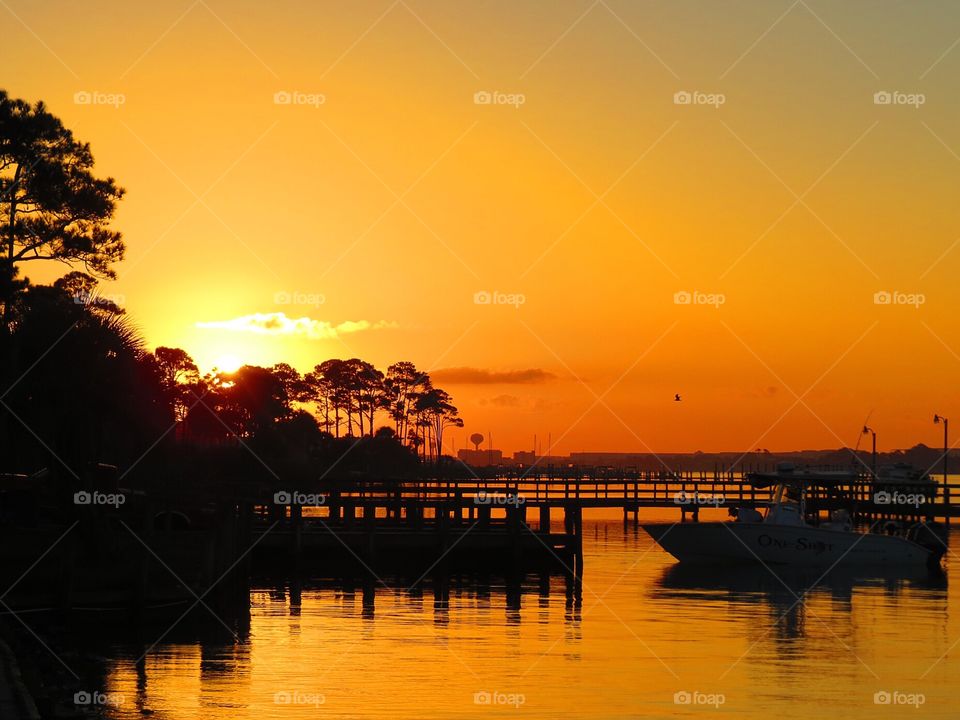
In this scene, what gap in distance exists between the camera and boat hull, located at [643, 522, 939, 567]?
52.5m

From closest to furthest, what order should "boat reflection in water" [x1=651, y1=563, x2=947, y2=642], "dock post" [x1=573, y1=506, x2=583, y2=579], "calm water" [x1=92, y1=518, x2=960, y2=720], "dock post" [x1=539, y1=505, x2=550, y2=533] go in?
"calm water" [x1=92, y1=518, x2=960, y2=720] → "boat reflection in water" [x1=651, y1=563, x2=947, y2=642] → "dock post" [x1=573, y1=506, x2=583, y2=579] → "dock post" [x1=539, y1=505, x2=550, y2=533]

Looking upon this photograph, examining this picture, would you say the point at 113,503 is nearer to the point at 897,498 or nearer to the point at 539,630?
the point at 539,630

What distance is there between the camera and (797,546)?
52.5 meters

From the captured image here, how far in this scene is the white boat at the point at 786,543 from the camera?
52.5 meters

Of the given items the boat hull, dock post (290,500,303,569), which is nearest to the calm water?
dock post (290,500,303,569)

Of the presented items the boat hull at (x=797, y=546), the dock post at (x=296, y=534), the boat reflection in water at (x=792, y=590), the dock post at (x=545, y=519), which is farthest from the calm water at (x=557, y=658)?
the dock post at (x=545, y=519)

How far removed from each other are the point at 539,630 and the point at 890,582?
2220 cm

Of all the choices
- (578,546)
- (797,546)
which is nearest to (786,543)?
(797,546)

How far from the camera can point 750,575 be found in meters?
51.3

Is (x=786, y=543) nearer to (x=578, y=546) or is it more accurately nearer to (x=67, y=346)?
(x=578, y=546)

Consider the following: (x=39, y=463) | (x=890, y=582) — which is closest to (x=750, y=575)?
(x=890, y=582)

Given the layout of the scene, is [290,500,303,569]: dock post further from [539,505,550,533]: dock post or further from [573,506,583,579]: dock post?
[539,505,550,533]: dock post

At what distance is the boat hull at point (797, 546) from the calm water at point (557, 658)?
7444mm

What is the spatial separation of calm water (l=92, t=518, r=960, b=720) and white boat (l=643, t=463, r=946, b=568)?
7.47m
